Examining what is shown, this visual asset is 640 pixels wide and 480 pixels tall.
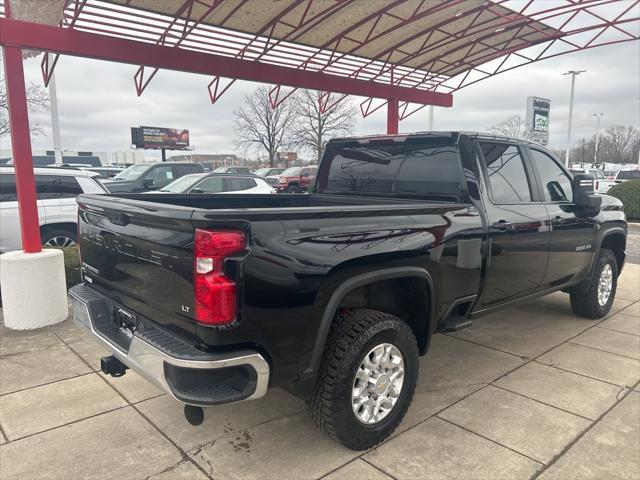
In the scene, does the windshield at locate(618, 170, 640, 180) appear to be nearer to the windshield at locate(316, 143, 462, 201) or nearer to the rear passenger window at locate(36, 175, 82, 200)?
the windshield at locate(316, 143, 462, 201)

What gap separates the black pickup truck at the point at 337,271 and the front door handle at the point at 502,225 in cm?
2

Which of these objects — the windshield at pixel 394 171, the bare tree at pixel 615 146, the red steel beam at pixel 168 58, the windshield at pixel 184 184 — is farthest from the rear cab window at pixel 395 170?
the bare tree at pixel 615 146

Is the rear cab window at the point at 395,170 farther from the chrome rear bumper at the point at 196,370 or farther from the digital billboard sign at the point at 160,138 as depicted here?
the digital billboard sign at the point at 160,138

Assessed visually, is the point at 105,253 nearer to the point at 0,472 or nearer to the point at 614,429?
the point at 0,472

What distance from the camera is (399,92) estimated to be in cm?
1039

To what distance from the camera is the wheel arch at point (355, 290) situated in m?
2.63

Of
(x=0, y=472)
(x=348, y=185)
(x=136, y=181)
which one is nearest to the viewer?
(x=0, y=472)

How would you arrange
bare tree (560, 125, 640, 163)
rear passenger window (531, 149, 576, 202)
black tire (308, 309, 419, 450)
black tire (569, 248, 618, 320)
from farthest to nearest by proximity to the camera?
1. bare tree (560, 125, 640, 163)
2. black tire (569, 248, 618, 320)
3. rear passenger window (531, 149, 576, 202)
4. black tire (308, 309, 419, 450)

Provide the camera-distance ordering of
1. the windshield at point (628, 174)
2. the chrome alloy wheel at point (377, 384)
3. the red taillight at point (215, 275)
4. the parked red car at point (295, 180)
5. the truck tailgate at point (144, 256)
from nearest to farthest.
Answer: the red taillight at point (215, 275) < the truck tailgate at point (144, 256) < the chrome alloy wheel at point (377, 384) < the windshield at point (628, 174) < the parked red car at point (295, 180)

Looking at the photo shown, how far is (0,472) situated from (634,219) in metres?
18.3

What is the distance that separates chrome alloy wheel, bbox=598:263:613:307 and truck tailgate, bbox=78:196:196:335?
195 inches

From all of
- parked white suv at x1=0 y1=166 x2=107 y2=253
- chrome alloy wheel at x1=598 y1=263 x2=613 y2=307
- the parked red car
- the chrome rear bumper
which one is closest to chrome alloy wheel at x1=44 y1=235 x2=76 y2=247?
parked white suv at x1=0 y1=166 x2=107 y2=253

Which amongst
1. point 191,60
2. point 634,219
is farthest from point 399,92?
point 634,219

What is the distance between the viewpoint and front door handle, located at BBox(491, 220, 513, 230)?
3752mm
